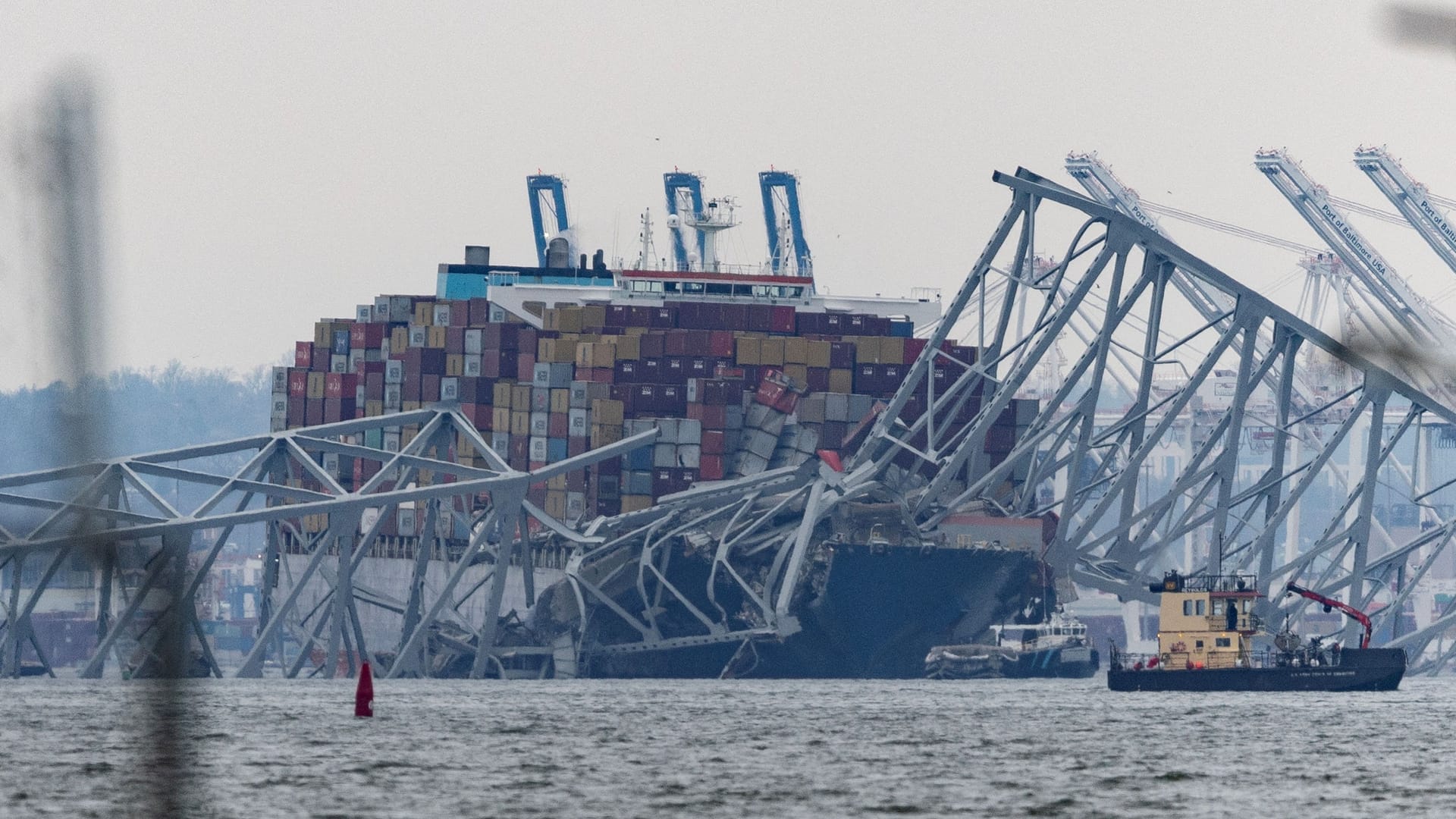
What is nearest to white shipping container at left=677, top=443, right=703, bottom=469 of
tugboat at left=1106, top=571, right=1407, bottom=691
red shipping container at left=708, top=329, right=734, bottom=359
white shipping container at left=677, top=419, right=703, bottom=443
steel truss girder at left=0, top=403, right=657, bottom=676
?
white shipping container at left=677, top=419, right=703, bottom=443

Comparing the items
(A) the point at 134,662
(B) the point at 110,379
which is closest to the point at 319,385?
(A) the point at 134,662

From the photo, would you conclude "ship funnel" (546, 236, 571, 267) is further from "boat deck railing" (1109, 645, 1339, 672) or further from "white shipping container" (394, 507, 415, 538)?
"boat deck railing" (1109, 645, 1339, 672)

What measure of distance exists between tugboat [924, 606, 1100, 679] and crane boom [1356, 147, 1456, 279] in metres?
34.7

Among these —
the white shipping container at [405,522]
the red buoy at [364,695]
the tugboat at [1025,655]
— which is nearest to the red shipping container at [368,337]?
the white shipping container at [405,522]

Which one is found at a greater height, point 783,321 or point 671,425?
point 783,321

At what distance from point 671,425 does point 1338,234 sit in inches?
1823

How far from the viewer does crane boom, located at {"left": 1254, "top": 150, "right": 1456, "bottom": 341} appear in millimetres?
150000

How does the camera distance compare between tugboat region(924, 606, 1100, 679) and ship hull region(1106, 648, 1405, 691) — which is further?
tugboat region(924, 606, 1100, 679)

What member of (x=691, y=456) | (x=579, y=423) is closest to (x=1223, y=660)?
(x=691, y=456)

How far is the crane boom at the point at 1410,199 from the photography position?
13975 cm

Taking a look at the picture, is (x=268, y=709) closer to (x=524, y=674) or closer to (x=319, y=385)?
(x=524, y=674)

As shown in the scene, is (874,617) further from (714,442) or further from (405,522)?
(405,522)

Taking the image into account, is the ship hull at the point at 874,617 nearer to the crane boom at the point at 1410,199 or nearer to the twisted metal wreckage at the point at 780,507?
the twisted metal wreckage at the point at 780,507

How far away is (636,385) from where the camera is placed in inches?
5172
